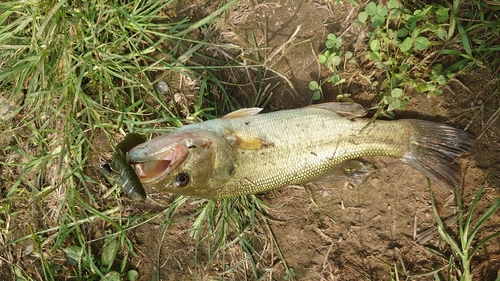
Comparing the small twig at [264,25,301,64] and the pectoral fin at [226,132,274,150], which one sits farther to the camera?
the small twig at [264,25,301,64]

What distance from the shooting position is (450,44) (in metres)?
3.64

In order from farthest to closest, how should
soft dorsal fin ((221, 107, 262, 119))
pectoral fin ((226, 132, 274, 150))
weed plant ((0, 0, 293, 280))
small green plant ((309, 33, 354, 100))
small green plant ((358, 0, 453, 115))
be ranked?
weed plant ((0, 0, 293, 280)) → small green plant ((309, 33, 354, 100)) → small green plant ((358, 0, 453, 115)) → soft dorsal fin ((221, 107, 262, 119)) → pectoral fin ((226, 132, 274, 150))

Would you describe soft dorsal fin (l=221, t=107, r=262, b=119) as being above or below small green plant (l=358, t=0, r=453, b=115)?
below

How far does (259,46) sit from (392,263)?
248 centimetres

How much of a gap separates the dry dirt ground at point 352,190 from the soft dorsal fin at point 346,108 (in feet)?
1.02

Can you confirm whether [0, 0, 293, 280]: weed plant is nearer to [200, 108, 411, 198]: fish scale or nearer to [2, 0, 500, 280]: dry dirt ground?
[2, 0, 500, 280]: dry dirt ground

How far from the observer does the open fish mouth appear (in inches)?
122

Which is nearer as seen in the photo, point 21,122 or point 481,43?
point 481,43

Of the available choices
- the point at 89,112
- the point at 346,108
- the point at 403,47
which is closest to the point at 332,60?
the point at 346,108

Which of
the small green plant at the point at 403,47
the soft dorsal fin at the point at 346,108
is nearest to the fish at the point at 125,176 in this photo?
the soft dorsal fin at the point at 346,108

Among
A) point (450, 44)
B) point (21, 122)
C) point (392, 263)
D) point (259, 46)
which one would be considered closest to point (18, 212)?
→ point (21, 122)

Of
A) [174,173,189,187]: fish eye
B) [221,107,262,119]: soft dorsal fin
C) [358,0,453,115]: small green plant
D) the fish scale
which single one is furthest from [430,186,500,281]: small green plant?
[174,173,189,187]: fish eye

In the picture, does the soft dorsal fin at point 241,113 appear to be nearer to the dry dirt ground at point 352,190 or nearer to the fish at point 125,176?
the dry dirt ground at point 352,190

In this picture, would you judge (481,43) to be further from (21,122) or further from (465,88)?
(21,122)
